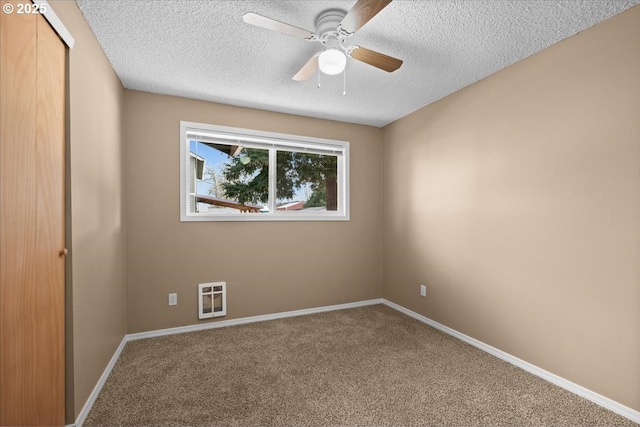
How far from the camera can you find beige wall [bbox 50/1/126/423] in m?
1.67

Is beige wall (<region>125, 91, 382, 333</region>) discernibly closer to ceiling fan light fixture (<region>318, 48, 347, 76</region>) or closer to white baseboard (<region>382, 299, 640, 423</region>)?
white baseboard (<region>382, 299, 640, 423</region>)

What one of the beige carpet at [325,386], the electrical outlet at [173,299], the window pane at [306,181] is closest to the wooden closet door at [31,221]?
the beige carpet at [325,386]

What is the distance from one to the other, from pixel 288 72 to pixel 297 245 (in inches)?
74.5

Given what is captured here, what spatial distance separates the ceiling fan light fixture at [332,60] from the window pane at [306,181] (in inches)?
73.8

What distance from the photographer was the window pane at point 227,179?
324 centimetres

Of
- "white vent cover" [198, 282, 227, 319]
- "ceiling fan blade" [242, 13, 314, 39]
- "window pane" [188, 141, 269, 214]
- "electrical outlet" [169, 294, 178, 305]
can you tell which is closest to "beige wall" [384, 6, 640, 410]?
"ceiling fan blade" [242, 13, 314, 39]

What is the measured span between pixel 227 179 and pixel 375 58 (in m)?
2.11

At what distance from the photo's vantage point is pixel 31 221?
4.34ft

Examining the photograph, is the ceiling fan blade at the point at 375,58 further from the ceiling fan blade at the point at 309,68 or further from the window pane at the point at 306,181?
the window pane at the point at 306,181

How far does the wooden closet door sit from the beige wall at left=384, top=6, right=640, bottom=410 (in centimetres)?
301

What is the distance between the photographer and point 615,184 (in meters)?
1.85

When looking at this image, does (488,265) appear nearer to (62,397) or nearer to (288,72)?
(288,72)

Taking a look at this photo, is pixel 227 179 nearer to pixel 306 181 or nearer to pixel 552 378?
pixel 306 181

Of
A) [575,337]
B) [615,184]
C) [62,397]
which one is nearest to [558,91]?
[615,184]
